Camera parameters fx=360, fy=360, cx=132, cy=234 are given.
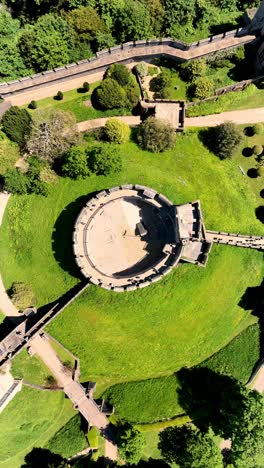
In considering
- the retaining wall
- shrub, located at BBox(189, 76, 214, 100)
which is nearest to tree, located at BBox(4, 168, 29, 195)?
the retaining wall

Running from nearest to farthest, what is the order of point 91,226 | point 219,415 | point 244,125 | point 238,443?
point 238,443, point 219,415, point 91,226, point 244,125

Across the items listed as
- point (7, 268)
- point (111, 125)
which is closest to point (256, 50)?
point (111, 125)

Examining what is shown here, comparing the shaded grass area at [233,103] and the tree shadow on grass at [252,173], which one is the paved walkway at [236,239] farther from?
the shaded grass area at [233,103]

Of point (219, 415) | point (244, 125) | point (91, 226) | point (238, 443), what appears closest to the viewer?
point (238, 443)

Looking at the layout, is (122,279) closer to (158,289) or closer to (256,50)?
(158,289)

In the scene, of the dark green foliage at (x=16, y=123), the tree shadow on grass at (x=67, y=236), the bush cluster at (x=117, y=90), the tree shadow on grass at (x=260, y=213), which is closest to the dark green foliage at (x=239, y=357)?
the tree shadow on grass at (x=260, y=213)

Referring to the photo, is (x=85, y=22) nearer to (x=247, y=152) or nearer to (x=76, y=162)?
(x=76, y=162)

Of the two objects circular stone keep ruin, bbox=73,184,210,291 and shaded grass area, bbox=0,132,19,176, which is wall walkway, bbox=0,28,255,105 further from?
circular stone keep ruin, bbox=73,184,210,291
